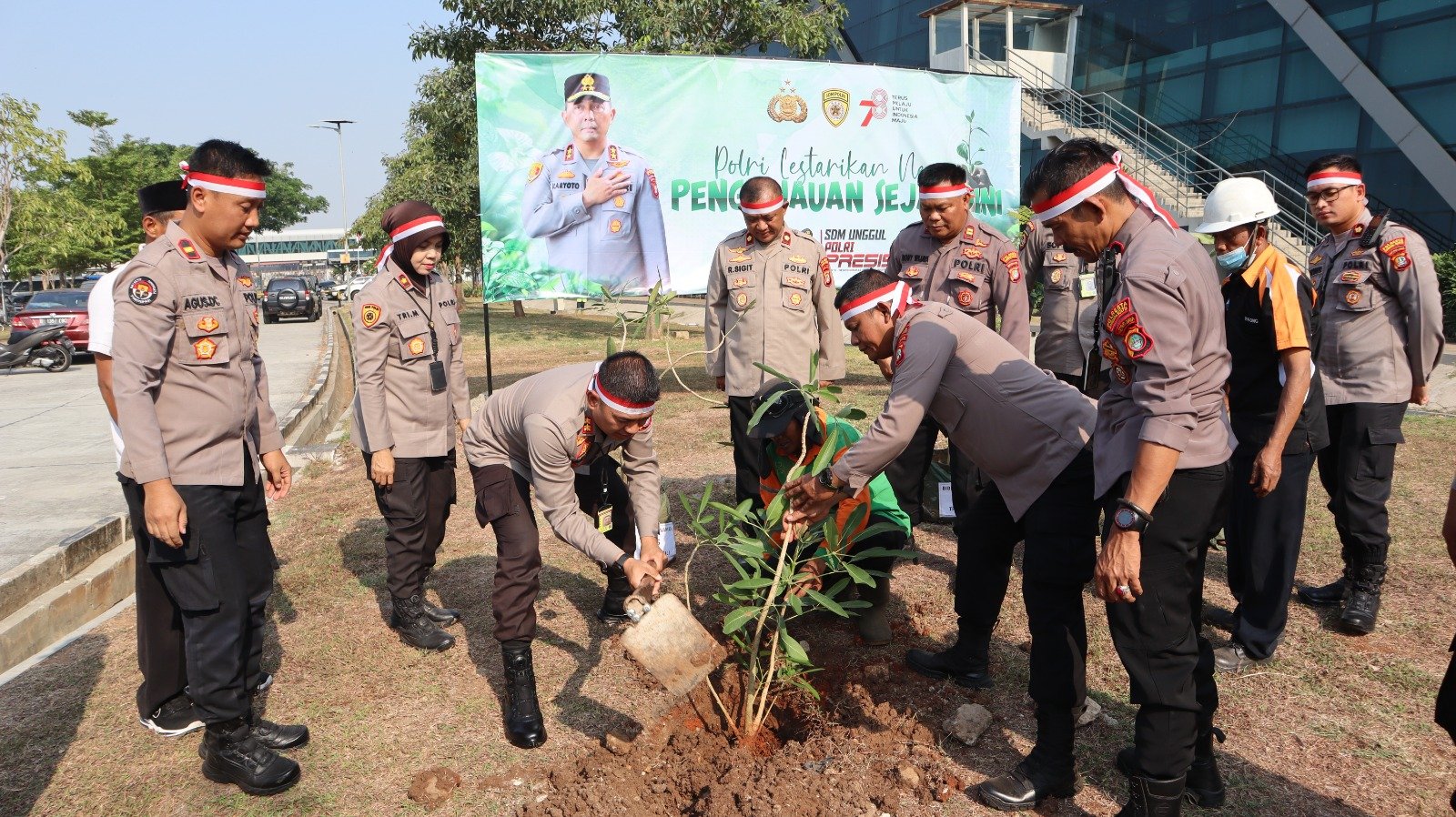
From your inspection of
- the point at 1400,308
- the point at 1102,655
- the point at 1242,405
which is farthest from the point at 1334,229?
the point at 1102,655

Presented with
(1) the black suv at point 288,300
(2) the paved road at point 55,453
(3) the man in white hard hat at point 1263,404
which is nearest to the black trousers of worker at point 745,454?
(3) the man in white hard hat at point 1263,404

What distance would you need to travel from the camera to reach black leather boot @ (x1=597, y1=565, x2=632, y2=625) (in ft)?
13.5

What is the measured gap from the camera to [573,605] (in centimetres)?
432

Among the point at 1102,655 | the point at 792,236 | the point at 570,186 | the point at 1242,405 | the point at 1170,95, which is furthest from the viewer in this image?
the point at 1170,95

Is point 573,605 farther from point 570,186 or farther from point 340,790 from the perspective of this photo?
point 570,186

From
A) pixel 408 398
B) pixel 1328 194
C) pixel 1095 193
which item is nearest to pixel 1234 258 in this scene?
pixel 1328 194

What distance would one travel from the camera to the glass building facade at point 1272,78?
550 inches

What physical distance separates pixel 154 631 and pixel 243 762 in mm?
546

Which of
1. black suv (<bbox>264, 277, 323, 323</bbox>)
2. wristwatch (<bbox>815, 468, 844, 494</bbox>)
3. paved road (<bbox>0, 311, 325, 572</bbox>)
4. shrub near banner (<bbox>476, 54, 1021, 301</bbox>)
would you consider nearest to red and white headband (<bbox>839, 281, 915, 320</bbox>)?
wristwatch (<bbox>815, 468, 844, 494</bbox>)

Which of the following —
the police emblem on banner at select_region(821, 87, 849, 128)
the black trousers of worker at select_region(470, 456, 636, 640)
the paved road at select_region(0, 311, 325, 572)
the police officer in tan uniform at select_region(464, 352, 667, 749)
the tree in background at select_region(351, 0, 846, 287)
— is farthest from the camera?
the tree in background at select_region(351, 0, 846, 287)

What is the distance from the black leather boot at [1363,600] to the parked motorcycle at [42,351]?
1746 cm

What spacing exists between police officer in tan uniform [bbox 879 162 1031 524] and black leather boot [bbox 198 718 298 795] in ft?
10.0

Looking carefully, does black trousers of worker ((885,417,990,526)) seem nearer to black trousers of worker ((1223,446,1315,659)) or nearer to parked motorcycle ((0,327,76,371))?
black trousers of worker ((1223,446,1315,659))

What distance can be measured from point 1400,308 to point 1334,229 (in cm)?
43
